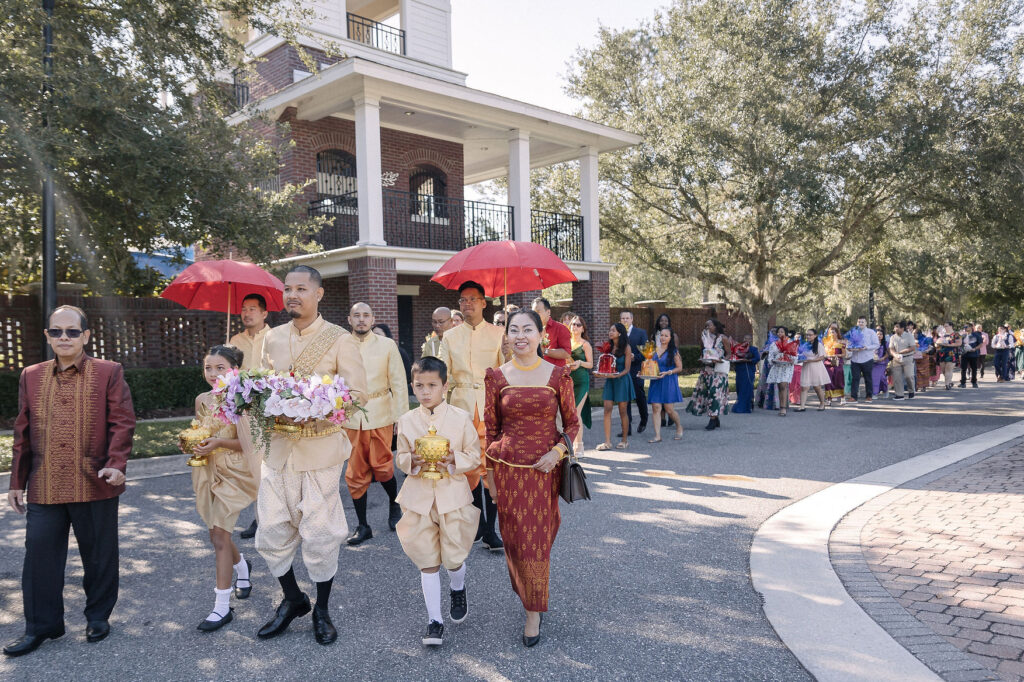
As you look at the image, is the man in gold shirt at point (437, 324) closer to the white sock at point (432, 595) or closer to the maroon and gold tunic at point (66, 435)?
the maroon and gold tunic at point (66, 435)

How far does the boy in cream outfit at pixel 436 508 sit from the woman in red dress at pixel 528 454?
0.18 metres

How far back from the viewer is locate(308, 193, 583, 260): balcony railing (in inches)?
669

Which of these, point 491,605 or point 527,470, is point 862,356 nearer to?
point 491,605

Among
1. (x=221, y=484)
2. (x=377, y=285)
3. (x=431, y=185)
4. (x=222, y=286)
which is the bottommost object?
(x=221, y=484)

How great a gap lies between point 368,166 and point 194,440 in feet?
37.2

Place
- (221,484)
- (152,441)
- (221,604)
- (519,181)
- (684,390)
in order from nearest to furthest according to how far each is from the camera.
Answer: (221,604) < (221,484) < (152,441) < (519,181) < (684,390)

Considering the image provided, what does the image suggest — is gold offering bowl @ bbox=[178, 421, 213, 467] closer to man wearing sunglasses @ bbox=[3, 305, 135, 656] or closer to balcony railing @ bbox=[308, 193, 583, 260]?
man wearing sunglasses @ bbox=[3, 305, 135, 656]

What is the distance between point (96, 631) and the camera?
12.9 feet

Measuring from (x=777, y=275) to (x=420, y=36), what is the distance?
13946mm

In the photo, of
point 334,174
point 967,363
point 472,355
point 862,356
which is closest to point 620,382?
point 472,355

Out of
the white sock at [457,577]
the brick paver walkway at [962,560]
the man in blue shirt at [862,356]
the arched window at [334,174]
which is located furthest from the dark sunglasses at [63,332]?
the man in blue shirt at [862,356]

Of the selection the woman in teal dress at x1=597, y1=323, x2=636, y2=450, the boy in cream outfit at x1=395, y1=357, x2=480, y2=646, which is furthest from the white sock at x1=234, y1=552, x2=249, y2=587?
the woman in teal dress at x1=597, y1=323, x2=636, y2=450

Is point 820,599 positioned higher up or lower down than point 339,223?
lower down

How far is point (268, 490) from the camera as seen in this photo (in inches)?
149
